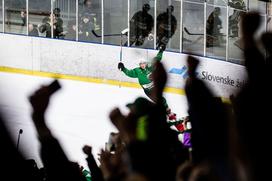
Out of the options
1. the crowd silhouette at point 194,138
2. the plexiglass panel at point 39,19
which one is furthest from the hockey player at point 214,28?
the crowd silhouette at point 194,138

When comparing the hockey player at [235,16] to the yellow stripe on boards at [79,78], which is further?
the hockey player at [235,16]

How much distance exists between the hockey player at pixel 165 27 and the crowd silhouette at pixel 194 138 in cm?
775

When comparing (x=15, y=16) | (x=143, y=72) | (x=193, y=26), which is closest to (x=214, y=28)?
(x=193, y=26)

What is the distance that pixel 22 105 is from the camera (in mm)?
9977

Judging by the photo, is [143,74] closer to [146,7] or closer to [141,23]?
[141,23]

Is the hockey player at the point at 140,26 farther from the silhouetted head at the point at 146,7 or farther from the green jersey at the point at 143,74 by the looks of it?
the green jersey at the point at 143,74

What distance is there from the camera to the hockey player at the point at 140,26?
11.3 meters

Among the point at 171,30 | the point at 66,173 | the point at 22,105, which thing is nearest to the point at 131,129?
the point at 66,173

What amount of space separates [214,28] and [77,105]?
2.81 m

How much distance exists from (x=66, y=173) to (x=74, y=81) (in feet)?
26.0

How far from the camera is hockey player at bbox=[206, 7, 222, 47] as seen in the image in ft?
38.1

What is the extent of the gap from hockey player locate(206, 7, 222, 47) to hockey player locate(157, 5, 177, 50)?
60 centimetres

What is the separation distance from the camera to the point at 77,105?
10.5m

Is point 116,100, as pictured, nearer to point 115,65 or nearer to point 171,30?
point 115,65
